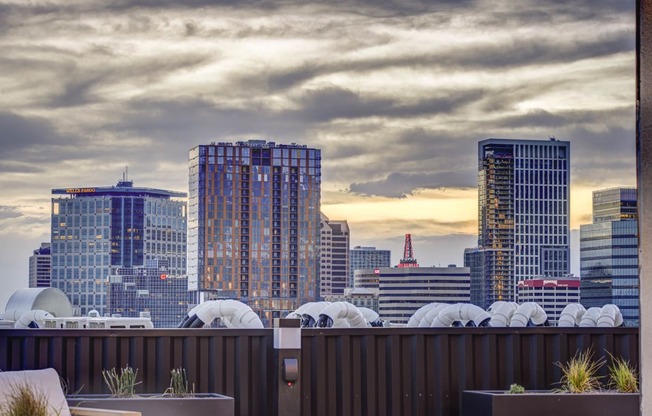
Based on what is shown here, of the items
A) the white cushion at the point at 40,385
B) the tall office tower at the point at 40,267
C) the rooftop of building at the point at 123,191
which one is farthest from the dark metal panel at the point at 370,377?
the rooftop of building at the point at 123,191

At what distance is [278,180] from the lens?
322 feet

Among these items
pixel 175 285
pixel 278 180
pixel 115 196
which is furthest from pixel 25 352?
pixel 278 180

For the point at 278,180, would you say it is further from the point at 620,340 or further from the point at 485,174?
the point at 620,340

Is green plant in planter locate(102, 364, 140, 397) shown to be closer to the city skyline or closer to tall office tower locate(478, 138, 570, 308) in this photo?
the city skyline

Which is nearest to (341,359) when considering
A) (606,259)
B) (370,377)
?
(370,377)

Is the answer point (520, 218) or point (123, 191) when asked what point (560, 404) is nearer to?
point (123, 191)

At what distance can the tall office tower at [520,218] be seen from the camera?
73312 millimetres

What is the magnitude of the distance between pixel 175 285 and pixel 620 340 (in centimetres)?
8184

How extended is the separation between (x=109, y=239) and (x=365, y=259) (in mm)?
23800

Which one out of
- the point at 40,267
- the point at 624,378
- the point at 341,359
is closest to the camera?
the point at 624,378

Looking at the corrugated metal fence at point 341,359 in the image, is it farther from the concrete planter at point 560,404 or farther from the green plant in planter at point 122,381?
the concrete planter at point 560,404

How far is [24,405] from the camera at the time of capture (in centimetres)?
500

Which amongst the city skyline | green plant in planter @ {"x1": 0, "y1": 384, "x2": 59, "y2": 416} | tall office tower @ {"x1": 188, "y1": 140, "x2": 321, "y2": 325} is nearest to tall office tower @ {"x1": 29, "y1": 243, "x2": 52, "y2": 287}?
the city skyline

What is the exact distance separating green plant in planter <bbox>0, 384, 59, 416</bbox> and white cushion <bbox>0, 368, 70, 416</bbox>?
0.04m
